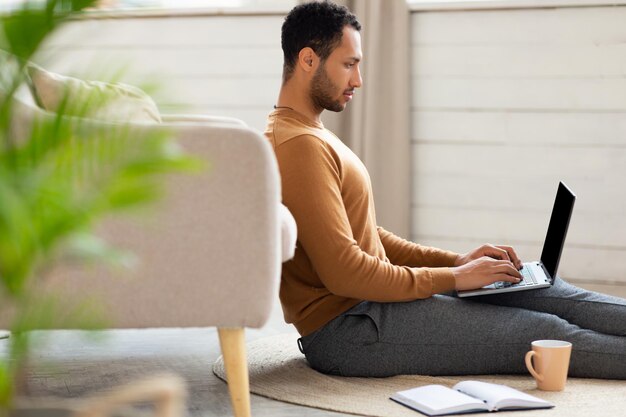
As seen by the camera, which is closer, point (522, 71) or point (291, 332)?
point (291, 332)

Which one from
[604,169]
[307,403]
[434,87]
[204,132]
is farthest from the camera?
[434,87]

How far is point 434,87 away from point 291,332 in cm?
156

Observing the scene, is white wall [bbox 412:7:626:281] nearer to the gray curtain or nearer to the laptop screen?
the gray curtain

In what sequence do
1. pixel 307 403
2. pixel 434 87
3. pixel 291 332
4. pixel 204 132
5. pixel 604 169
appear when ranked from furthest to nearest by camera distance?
pixel 434 87 < pixel 604 169 < pixel 291 332 < pixel 307 403 < pixel 204 132

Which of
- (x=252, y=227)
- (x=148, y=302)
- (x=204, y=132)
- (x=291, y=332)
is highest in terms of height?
(x=204, y=132)

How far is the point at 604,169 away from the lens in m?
3.93

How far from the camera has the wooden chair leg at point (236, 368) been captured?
190 cm

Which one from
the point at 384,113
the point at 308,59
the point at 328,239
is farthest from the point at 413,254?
the point at 384,113

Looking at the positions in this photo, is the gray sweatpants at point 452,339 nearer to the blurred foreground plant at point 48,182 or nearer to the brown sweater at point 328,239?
the brown sweater at point 328,239

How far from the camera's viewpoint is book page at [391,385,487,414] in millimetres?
2018

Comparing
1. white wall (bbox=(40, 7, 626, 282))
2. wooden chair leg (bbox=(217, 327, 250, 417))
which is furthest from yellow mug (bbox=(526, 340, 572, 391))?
white wall (bbox=(40, 7, 626, 282))

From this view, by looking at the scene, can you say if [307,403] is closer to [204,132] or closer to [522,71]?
[204,132]

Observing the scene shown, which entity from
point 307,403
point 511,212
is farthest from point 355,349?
point 511,212

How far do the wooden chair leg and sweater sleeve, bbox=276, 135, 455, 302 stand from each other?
1.25 feet
